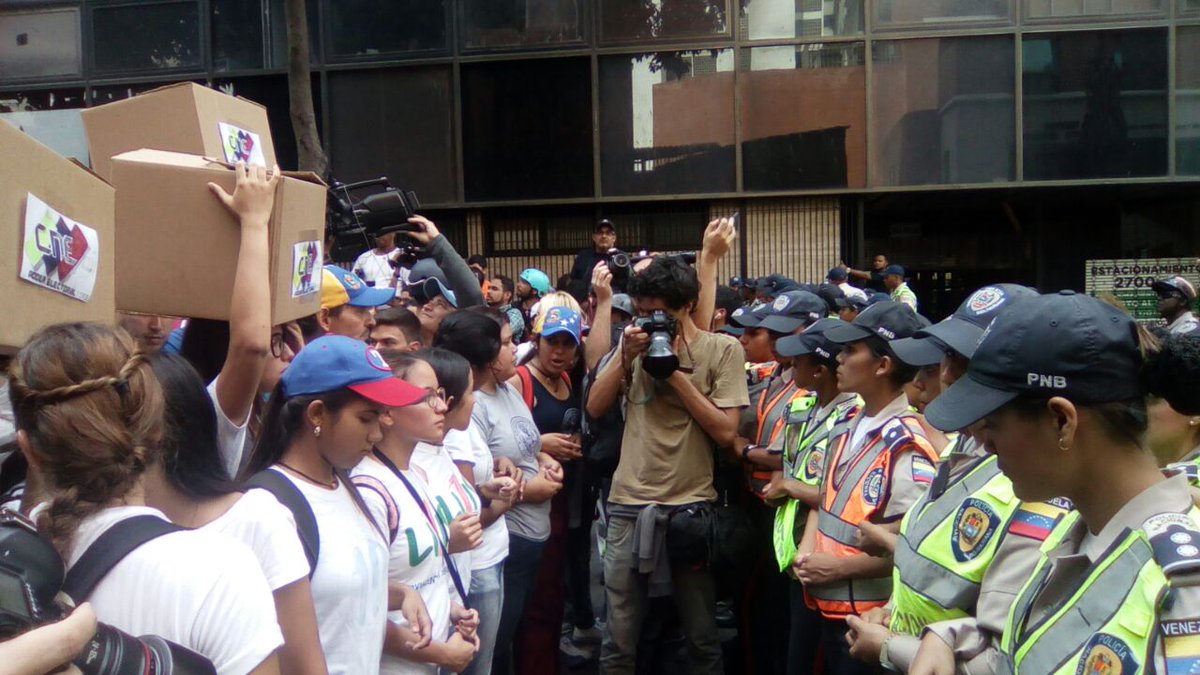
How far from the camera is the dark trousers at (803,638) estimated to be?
399cm

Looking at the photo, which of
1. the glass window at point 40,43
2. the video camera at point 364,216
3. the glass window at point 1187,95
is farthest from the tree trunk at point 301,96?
the glass window at point 1187,95

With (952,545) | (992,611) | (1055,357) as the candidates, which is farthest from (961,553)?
(1055,357)

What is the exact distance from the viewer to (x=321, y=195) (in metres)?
3.14

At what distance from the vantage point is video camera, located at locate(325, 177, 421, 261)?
13.7ft

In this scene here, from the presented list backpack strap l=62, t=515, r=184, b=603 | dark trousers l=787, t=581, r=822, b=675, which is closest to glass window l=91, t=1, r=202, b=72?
dark trousers l=787, t=581, r=822, b=675

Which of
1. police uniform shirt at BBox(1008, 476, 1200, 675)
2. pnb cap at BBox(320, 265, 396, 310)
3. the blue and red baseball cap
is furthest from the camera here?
pnb cap at BBox(320, 265, 396, 310)

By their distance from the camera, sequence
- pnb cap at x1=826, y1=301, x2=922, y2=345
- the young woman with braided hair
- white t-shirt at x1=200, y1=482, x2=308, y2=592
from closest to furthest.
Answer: the young woman with braided hair
white t-shirt at x1=200, y1=482, x2=308, y2=592
pnb cap at x1=826, y1=301, x2=922, y2=345

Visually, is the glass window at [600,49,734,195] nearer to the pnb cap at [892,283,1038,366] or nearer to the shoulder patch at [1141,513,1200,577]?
the pnb cap at [892,283,1038,366]

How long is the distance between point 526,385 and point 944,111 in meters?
9.10

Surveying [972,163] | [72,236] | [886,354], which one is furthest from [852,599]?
[972,163]

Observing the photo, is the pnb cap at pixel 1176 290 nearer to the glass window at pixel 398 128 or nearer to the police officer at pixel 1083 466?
the police officer at pixel 1083 466

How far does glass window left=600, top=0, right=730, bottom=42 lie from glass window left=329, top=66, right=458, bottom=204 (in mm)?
2203

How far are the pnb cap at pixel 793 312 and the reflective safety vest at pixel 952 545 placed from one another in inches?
91.7

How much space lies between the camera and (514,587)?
4.70 metres
